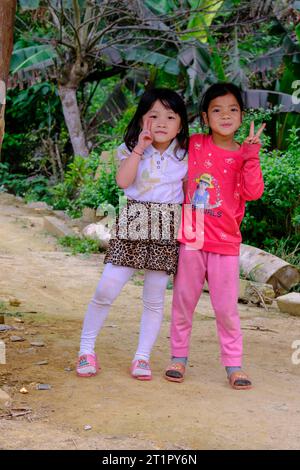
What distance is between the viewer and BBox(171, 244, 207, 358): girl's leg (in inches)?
150

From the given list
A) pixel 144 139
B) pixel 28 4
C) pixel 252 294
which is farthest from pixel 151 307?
pixel 28 4

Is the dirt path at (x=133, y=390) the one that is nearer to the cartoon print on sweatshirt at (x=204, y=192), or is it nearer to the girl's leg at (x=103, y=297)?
the girl's leg at (x=103, y=297)

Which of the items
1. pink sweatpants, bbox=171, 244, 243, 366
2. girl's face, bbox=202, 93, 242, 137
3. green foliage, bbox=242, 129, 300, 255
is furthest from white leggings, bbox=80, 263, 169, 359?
green foliage, bbox=242, 129, 300, 255

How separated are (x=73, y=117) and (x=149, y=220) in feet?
30.0

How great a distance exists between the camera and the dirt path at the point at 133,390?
9.74 feet

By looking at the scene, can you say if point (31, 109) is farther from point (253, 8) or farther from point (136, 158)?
point (136, 158)

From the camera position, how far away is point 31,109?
14727 mm

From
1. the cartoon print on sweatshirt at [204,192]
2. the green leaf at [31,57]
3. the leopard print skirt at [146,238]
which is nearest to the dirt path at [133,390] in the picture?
the leopard print skirt at [146,238]

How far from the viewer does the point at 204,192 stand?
3.79m

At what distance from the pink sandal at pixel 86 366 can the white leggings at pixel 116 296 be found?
0.10ft

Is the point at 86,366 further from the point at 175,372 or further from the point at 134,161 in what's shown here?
the point at 134,161

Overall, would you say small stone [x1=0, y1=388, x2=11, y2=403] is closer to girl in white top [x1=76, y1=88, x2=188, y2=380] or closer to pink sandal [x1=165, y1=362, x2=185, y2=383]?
girl in white top [x1=76, y1=88, x2=188, y2=380]

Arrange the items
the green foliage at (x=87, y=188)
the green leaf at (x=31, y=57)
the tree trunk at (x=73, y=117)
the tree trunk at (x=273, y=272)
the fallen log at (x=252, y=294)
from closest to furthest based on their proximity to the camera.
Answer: the fallen log at (x=252, y=294) → the tree trunk at (x=273, y=272) → the green foliage at (x=87, y=188) → the green leaf at (x=31, y=57) → the tree trunk at (x=73, y=117)
